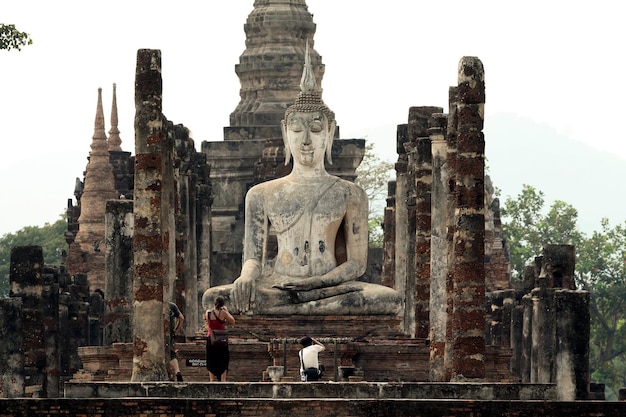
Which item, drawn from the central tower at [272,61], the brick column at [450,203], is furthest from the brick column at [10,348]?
the central tower at [272,61]

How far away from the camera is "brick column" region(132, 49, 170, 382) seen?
28.8m

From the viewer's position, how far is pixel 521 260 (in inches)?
2547

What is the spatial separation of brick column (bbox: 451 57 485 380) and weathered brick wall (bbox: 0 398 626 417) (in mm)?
5268

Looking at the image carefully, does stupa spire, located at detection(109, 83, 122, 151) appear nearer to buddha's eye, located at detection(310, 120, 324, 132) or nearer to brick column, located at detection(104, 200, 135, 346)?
buddha's eye, located at detection(310, 120, 324, 132)

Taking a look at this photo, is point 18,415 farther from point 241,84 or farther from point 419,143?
point 241,84

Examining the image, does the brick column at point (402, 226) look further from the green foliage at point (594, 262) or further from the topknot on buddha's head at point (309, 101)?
the green foliage at point (594, 262)

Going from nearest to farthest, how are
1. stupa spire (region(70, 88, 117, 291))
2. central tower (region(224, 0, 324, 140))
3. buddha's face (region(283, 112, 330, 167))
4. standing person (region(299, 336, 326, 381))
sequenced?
standing person (region(299, 336, 326, 381)) < buddha's face (region(283, 112, 330, 167)) < central tower (region(224, 0, 324, 140)) < stupa spire (region(70, 88, 117, 291))

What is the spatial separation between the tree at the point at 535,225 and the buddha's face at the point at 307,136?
91.6 feet

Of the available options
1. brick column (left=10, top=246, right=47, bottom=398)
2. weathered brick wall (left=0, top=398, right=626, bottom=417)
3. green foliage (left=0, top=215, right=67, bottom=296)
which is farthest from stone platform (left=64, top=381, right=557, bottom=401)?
green foliage (left=0, top=215, right=67, bottom=296)

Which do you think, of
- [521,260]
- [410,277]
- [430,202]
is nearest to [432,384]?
[430,202]

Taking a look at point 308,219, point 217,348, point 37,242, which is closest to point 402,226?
point 308,219

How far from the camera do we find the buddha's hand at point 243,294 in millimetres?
36031

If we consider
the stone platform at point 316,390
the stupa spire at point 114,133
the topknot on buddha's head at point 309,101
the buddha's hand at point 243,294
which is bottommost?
the stone platform at point 316,390

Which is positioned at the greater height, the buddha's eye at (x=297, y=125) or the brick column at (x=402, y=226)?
the buddha's eye at (x=297, y=125)
